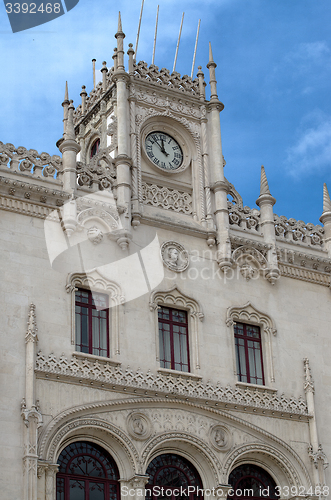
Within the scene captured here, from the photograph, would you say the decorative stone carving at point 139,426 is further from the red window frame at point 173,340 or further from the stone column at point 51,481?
the stone column at point 51,481

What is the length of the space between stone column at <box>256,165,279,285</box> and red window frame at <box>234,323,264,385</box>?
71.2 inches

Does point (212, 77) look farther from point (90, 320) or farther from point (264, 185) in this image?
point (90, 320)

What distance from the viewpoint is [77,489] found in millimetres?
22062

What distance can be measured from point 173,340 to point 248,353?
2491 mm

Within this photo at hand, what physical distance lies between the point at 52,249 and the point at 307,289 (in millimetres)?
8576

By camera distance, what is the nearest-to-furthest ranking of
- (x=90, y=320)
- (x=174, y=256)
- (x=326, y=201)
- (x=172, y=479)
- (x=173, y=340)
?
(x=172, y=479)
(x=90, y=320)
(x=173, y=340)
(x=174, y=256)
(x=326, y=201)

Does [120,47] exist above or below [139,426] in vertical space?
above

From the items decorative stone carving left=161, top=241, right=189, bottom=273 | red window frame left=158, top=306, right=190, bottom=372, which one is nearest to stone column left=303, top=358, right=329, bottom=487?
red window frame left=158, top=306, right=190, bottom=372

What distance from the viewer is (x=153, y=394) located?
77.4ft

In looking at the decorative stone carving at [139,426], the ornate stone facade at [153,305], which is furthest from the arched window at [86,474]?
the decorative stone carving at [139,426]

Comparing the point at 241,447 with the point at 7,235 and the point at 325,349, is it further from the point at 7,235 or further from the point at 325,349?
the point at 7,235

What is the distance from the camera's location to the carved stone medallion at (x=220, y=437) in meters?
24.0

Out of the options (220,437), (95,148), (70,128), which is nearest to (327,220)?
(95,148)

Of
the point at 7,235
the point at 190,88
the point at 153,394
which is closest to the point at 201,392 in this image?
the point at 153,394
